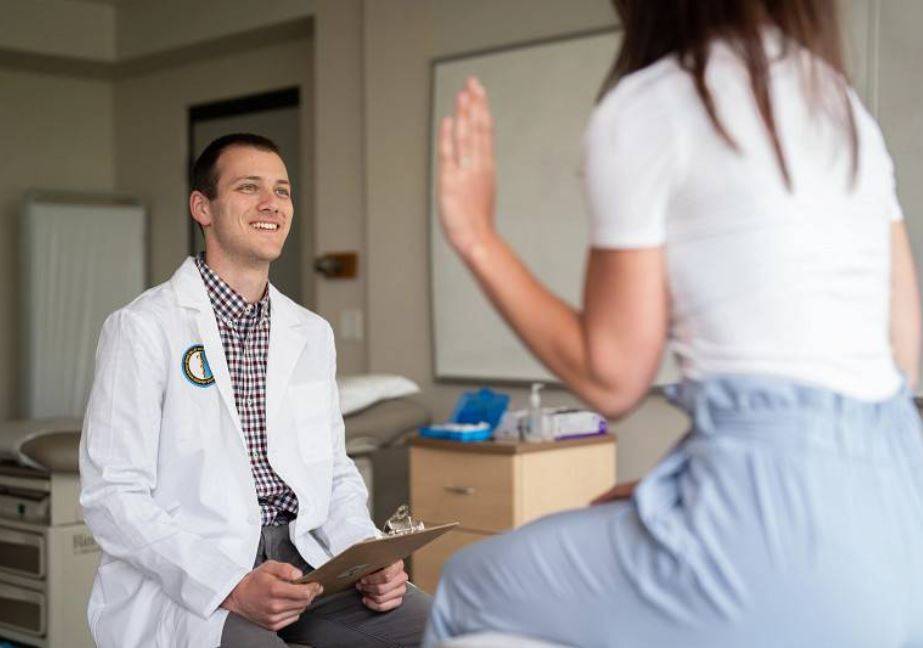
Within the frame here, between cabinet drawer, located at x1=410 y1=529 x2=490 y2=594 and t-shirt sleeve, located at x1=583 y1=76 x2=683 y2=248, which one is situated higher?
t-shirt sleeve, located at x1=583 y1=76 x2=683 y2=248

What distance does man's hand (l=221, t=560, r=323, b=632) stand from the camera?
2.16 metres

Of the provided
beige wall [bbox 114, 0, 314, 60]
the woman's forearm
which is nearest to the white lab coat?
the woman's forearm

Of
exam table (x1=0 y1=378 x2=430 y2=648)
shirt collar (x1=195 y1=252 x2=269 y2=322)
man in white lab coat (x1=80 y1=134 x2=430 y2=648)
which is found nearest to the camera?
man in white lab coat (x1=80 y1=134 x2=430 y2=648)

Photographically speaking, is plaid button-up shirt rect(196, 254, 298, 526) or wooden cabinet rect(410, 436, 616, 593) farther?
wooden cabinet rect(410, 436, 616, 593)

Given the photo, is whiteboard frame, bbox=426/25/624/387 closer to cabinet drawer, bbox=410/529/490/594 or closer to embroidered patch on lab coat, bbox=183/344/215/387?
cabinet drawer, bbox=410/529/490/594

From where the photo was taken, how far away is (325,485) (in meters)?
2.49

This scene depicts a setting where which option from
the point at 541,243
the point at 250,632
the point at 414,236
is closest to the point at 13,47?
the point at 414,236

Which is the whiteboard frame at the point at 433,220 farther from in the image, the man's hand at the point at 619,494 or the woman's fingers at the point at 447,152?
the woman's fingers at the point at 447,152

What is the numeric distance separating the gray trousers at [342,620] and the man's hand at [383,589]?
21mm

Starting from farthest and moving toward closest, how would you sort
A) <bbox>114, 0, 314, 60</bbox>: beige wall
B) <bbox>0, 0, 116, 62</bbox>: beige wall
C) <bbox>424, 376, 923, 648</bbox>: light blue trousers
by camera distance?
<bbox>0, 0, 116, 62</bbox>: beige wall
<bbox>114, 0, 314, 60</bbox>: beige wall
<bbox>424, 376, 923, 648</bbox>: light blue trousers

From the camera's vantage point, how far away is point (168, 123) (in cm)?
743

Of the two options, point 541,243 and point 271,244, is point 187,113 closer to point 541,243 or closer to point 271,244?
point 541,243

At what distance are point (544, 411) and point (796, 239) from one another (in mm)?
3230

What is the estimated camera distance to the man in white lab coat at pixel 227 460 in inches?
87.6
